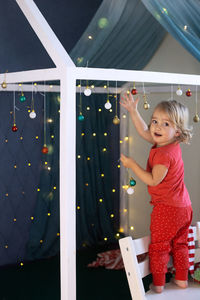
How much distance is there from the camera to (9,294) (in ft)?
9.39

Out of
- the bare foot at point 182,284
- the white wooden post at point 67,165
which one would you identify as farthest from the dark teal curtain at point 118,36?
the bare foot at point 182,284

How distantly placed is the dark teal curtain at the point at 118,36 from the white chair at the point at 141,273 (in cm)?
124

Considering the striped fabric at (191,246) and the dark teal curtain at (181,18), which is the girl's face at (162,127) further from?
the dark teal curtain at (181,18)

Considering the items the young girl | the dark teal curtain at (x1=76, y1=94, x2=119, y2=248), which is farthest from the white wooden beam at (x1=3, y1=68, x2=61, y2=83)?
the dark teal curtain at (x1=76, y1=94, x2=119, y2=248)

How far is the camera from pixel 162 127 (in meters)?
2.05

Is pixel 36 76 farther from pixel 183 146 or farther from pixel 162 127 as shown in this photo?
pixel 183 146

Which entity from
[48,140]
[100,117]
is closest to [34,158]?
[48,140]

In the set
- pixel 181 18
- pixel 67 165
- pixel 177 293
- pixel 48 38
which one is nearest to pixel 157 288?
pixel 177 293

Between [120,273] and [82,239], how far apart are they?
0.51 m

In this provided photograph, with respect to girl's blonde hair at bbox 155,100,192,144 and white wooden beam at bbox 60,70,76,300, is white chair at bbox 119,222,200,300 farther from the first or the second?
girl's blonde hair at bbox 155,100,192,144

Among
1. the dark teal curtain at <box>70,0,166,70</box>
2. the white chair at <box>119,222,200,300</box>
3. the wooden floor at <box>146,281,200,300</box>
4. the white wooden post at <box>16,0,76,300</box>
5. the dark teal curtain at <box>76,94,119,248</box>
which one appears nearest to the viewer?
the white chair at <box>119,222,200,300</box>

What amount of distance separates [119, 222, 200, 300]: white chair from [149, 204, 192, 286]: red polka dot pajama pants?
41mm

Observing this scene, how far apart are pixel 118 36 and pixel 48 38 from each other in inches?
33.4

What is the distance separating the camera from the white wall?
10.6 ft
